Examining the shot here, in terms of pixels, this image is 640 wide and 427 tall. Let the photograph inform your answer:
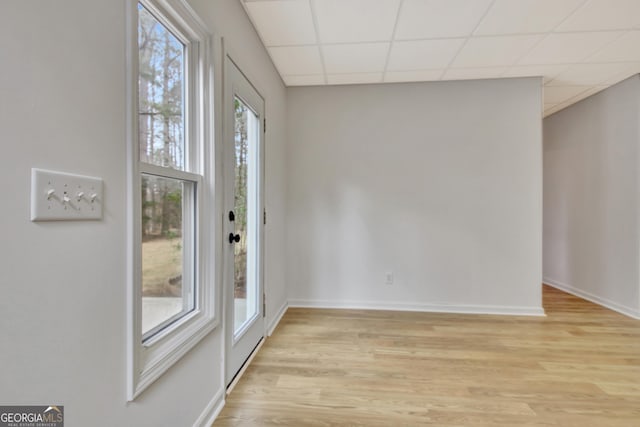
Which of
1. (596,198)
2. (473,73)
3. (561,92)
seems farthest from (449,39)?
(596,198)

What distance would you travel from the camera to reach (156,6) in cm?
127

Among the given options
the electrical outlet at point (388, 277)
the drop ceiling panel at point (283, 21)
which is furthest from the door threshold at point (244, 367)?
the drop ceiling panel at point (283, 21)

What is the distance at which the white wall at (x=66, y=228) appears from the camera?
0.69 meters

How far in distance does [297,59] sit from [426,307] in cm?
289

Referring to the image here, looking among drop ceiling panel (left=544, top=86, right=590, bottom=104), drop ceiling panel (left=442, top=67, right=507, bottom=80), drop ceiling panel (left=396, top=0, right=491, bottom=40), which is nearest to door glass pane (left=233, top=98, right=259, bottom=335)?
drop ceiling panel (left=396, top=0, right=491, bottom=40)

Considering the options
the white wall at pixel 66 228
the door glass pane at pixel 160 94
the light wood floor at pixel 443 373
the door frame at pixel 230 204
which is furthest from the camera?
the door frame at pixel 230 204

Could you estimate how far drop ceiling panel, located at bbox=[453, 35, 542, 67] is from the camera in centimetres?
254

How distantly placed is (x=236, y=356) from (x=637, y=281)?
4002 mm

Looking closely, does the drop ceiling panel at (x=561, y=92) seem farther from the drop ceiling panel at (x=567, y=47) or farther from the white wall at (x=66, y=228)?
the white wall at (x=66, y=228)

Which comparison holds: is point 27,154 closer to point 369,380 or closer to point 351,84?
point 369,380

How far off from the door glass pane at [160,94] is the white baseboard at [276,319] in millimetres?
1831

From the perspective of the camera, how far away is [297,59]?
290 centimetres

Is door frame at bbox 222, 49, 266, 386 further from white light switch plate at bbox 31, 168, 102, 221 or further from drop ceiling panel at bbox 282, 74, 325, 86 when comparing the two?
drop ceiling panel at bbox 282, 74, 325, 86

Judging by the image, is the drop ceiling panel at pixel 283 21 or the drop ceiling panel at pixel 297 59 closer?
the drop ceiling panel at pixel 283 21
